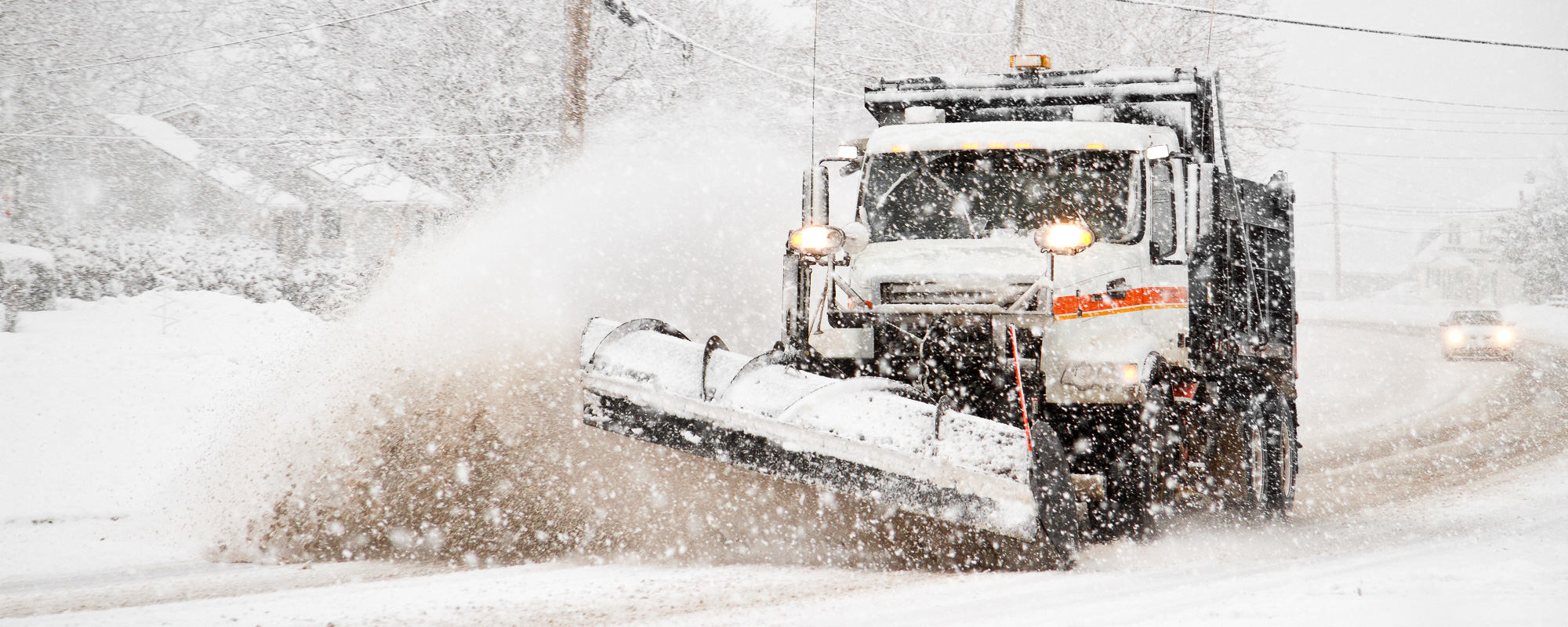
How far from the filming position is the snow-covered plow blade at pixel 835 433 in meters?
4.57

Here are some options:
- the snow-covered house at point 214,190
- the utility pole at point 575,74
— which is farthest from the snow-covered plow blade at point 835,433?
the snow-covered house at point 214,190

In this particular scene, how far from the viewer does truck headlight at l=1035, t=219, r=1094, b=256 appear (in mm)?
5430

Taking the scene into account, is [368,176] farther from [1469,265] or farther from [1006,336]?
[1469,265]

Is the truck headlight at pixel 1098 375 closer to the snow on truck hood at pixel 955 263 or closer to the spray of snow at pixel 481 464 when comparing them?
the snow on truck hood at pixel 955 263

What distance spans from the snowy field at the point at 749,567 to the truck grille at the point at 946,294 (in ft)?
4.23

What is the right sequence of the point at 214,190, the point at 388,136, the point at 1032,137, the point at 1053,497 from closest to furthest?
1. the point at 1053,497
2. the point at 1032,137
3. the point at 388,136
4. the point at 214,190

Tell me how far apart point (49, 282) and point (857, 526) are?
17921mm

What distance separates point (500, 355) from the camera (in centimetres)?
651

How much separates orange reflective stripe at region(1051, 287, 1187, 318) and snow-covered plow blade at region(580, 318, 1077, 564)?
1010 millimetres

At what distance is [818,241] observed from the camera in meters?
5.75

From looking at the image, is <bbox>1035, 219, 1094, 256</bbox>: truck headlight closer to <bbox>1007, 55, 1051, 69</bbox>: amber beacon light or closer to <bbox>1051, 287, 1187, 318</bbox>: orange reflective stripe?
<bbox>1051, 287, 1187, 318</bbox>: orange reflective stripe

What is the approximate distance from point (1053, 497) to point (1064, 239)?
4.53 feet

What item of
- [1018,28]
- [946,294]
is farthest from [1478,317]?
[946,294]

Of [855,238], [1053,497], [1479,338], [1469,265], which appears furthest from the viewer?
[1469,265]
